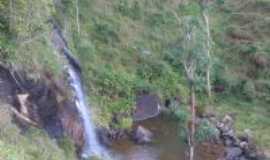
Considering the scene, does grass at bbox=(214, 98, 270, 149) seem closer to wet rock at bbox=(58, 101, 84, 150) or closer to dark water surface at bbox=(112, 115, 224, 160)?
dark water surface at bbox=(112, 115, 224, 160)

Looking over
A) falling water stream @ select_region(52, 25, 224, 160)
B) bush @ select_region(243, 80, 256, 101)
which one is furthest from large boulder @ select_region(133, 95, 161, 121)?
bush @ select_region(243, 80, 256, 101)

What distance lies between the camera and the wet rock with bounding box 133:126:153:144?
1027 inches

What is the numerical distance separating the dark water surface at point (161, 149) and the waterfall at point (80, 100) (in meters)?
1.05

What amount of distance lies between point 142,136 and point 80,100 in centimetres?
340

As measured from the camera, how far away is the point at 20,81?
66.8 ft

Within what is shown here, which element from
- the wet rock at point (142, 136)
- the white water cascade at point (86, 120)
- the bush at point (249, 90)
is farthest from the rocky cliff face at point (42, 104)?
the bush at point (249, 90)

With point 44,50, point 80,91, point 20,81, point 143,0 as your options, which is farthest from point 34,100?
point 143,0

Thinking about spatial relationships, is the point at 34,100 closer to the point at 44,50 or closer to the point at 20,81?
the point at 20,81

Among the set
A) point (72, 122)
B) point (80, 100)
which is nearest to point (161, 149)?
point (80, 100)

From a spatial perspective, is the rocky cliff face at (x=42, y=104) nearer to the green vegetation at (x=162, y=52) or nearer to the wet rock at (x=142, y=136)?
the green vegetation at (x=162, y=52)

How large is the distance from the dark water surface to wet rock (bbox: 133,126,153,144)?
272 mm

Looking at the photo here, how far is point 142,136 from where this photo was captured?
26266 mm

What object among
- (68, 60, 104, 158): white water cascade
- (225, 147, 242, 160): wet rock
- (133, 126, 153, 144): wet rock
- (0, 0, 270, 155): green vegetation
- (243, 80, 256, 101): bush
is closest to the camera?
(68, 60, 104, 158): white water cascade

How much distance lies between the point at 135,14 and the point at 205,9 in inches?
172
